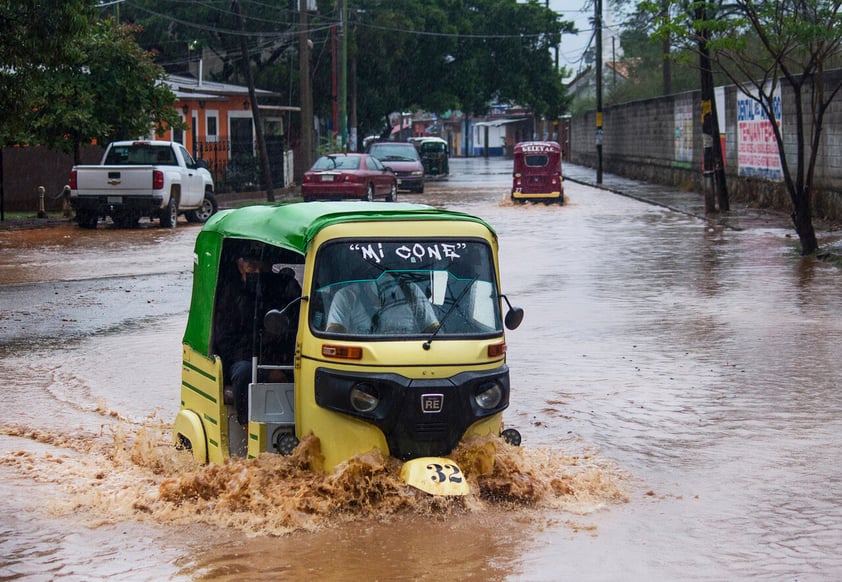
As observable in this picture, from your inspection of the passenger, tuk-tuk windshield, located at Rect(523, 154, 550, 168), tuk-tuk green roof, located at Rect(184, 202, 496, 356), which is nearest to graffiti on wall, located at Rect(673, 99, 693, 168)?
tuk-tuk windshield, located at Rect(523, 154, 550, 168)

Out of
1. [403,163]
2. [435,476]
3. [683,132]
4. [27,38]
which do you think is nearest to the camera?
[435,476]

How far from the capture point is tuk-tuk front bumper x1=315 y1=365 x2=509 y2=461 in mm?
7168

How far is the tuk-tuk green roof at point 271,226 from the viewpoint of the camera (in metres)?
7.60

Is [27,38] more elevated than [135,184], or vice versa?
[27,38]

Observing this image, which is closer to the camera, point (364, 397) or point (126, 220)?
point (364, 397)

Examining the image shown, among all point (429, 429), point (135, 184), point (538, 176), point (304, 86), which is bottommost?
point (429, 429)

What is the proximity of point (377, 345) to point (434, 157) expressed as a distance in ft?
173

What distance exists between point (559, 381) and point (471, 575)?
18.0ft

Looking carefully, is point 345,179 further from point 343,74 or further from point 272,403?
point 272,403

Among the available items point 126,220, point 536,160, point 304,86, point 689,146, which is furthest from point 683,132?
point 126,220

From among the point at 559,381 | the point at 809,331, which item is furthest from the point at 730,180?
the point at 559,381

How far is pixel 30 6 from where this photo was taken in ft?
54.5

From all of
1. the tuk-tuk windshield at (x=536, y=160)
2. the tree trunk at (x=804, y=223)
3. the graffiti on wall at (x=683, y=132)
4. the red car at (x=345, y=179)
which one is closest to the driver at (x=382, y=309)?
the tree trunk at (x=804, y=223)

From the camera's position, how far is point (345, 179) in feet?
116
